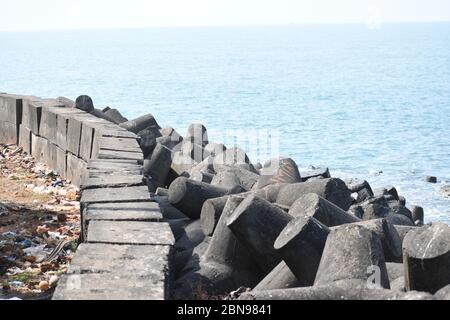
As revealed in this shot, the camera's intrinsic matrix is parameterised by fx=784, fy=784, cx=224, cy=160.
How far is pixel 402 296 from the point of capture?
4.57 metres

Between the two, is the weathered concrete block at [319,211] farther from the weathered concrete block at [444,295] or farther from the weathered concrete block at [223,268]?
the weathered concrete block at [444,295]

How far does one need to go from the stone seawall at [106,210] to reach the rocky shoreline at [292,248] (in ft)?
1.77

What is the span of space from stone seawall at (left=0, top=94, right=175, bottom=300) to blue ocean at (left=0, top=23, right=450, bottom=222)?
914 centimetres

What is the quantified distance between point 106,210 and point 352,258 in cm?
236

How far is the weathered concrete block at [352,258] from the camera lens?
551 cm

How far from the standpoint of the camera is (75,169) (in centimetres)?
1195

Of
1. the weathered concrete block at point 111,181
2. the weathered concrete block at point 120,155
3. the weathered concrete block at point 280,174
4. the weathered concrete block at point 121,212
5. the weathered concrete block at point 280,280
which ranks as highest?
the weathered concrete block at point 120,155

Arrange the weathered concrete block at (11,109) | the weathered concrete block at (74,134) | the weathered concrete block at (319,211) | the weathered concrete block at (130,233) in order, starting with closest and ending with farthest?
the weathered concrete block at (130,233) < the weathered concrete block at (319,211) < the weathered concrete block at (74,134) < the weathered concrete block at (11,109)

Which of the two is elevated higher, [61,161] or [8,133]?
[8,133]

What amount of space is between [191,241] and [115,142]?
3047 mm

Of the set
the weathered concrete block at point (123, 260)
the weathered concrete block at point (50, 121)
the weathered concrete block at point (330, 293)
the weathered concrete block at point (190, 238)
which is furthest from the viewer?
the weathered concrete block at point (50, 121)

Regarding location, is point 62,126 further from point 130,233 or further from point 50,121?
point 130,233

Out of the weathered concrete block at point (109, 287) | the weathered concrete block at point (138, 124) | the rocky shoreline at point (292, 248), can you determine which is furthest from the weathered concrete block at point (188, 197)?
the weathered concrete block at point (138, 124)

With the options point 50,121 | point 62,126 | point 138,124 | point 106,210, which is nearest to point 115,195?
point 106,210
